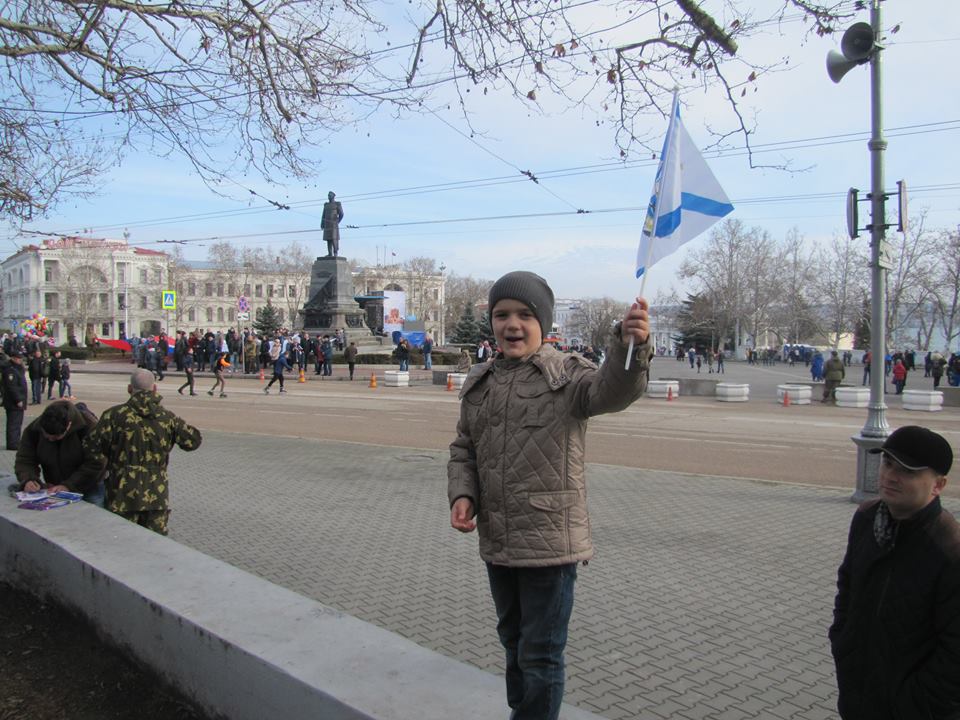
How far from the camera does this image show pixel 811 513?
8.02 meters

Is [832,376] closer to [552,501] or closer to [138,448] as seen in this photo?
[138,448]

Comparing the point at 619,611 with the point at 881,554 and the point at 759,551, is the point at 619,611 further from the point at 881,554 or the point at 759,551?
the point at 881,554

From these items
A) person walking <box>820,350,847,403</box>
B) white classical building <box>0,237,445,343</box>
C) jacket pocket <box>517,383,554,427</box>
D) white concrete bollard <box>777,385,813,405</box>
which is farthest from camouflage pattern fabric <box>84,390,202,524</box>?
white classical building <box>0,237,445,343</box>

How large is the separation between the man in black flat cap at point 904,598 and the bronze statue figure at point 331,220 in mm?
38683

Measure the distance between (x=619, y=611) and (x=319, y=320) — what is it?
3799cm

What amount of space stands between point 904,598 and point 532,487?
1.15 meters

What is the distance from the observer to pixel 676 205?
2932 millimetres

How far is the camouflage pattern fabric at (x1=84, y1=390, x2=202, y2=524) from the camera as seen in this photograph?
5.16m

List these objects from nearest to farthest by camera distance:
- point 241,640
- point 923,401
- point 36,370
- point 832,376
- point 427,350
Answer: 1. point 241,640
2. point 36,370
3. point 923,401
4. point 832,376
5. point 427,350

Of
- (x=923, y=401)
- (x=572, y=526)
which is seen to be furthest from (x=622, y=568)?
(x=923, y=401)

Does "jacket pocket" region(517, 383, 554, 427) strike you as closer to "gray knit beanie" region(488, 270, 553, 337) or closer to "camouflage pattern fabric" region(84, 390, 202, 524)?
"gray knit beanie" region(488, 270, 553, 337)

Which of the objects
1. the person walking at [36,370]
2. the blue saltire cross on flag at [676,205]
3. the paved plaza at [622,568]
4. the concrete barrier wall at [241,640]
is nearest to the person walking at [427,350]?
the person walking at [36,370]

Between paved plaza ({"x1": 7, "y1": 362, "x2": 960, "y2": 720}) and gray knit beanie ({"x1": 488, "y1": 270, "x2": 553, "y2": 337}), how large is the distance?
2.04 meters

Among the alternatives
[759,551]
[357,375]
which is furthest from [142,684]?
[357,375]
